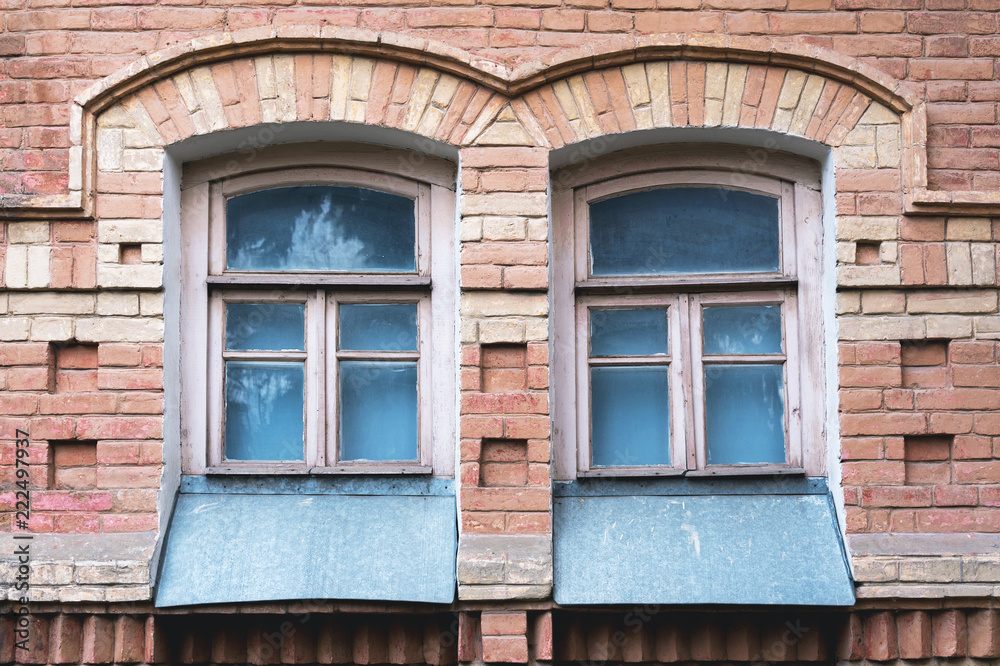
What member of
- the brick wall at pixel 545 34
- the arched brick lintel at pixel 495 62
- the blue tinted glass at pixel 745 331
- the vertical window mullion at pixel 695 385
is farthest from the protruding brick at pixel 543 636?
the brick wall at pixel 545 34

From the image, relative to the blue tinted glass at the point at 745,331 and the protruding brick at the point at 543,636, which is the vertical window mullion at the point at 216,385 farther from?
the blue tinted glass at the point at 745,331

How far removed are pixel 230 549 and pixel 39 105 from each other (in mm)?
2082

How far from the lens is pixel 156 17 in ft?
11.9

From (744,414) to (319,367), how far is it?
6.40 ft

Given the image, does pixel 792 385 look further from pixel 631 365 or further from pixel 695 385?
pixel 631 365

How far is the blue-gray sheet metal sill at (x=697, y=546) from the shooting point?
11.3 ft

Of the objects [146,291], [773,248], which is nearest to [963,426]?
[773,248]

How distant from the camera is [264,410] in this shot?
3.82 meters

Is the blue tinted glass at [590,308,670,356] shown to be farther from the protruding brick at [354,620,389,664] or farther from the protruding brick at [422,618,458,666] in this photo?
the protruding brick at [354,620,389,664]

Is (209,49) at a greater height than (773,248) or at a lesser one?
greater

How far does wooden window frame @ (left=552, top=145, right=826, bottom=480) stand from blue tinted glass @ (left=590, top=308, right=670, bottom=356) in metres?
0.05

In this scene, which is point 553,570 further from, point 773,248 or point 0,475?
point 0,475

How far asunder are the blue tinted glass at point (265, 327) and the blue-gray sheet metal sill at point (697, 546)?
4.61 ft

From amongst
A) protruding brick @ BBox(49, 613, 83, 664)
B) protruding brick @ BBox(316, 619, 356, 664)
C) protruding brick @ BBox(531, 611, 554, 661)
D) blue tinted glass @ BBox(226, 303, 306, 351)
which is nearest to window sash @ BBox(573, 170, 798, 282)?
blue tinted glass @ BBox(226, 303, 306, 351)
